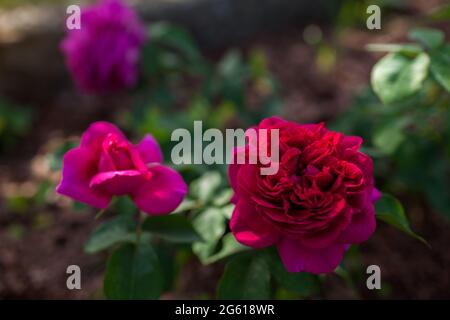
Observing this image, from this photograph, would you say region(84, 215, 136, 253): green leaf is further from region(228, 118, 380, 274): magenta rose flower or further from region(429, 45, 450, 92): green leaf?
region(429, 45, 450, 92): green leaf

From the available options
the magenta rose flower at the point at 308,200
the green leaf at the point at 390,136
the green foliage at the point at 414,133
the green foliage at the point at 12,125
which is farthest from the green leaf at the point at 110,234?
the green foliage at the point at 12,125

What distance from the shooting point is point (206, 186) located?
4.10ft

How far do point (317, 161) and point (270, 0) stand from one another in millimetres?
1879

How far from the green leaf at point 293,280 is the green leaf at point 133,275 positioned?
209 millimetres

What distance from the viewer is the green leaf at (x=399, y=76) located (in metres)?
1.09

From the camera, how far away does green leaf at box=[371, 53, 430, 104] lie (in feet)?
3.58

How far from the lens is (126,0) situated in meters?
2.51

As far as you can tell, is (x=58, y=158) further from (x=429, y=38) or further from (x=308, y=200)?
(x=429, y=38)

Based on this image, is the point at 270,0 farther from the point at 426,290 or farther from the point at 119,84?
the point at 426,290

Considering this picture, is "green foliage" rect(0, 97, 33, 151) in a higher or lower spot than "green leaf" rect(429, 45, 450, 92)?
higher

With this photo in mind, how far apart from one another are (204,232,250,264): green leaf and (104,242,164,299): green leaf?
0.11m

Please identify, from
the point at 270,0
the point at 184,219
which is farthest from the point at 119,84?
the point at 270,0

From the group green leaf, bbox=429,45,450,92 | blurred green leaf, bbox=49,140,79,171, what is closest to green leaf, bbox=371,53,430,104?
green leaf, bbox=429,45,450,92

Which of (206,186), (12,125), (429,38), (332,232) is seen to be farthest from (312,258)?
(12,125)
